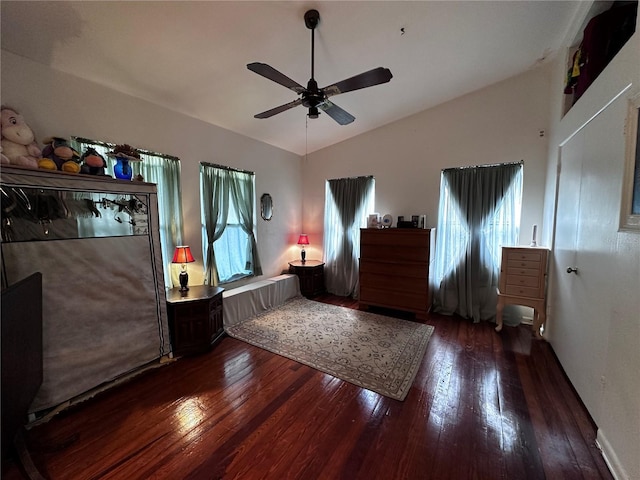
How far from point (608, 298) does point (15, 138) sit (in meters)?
4.17

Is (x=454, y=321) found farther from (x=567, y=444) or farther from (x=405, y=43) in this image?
(x=405, y=43)

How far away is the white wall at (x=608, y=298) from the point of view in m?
1.32

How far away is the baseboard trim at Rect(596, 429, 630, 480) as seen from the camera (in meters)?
1.30

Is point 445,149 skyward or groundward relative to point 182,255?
skyward

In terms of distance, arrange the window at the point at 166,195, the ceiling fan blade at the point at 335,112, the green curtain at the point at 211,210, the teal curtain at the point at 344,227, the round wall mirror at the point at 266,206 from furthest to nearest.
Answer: the teal curtain at the point at 344,227
the round wall mirror at the point at 266,206
the green curtain at the point at 211,210
the window at the point at 166,195
the ceiling fan blade at the point at 335,112

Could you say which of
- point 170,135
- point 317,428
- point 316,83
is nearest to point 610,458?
point 317,428

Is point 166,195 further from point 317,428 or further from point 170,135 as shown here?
point 317,428

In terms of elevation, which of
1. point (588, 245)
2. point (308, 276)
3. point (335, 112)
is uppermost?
point (335, 112)

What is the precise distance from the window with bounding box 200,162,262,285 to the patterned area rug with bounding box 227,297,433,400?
0.82 m

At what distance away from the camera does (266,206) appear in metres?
4.20

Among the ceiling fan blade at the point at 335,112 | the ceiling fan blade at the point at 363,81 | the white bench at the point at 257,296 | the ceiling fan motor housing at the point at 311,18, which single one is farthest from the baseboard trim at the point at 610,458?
the ceiling fan motor housing at the point at 311,18

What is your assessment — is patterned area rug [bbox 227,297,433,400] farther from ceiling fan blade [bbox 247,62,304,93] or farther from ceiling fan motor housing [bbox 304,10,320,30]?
ceiling fan motor housing [bbox 304,10,320,30]

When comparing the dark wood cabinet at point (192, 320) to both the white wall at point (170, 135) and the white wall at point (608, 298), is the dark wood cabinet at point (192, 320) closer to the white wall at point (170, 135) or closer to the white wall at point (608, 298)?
the white wall at point (170, 135)

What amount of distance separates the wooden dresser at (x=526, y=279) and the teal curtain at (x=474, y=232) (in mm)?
344
